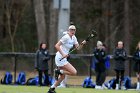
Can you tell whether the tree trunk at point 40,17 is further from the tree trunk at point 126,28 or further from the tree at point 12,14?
the tree at point 12,14

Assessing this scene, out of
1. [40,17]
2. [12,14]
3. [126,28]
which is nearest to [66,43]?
[40,17]

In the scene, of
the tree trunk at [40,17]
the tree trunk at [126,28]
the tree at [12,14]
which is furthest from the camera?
the tree at [12,14]

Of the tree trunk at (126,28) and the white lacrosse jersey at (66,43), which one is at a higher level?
the tree trunk at (126,28)

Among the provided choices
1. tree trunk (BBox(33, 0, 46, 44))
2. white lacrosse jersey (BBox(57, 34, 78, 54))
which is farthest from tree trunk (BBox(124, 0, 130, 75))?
white lacrosse jersey (BBox(57, 34, 78, 54))

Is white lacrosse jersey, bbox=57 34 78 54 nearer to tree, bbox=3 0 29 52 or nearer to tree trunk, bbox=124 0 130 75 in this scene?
tree trunk, bbox=124 0 130 75

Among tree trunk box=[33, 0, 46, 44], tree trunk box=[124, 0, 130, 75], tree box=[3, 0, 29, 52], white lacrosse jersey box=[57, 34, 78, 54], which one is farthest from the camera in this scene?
tree box=[3, 0, 29, 52]

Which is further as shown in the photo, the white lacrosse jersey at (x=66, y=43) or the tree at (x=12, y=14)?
the tree at (x=12, y=14)

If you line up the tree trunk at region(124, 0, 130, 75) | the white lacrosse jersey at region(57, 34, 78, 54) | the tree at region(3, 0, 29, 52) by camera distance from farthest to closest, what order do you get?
the tree at region(3, 0, 29, 52) < the tree trunk at region(124, 0, 130, 75) < the white lacrosse jersey at region(57, 34, 78, 54)

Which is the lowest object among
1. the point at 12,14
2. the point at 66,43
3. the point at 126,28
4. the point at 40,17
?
the point at 66,43

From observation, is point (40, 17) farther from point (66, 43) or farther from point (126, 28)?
point (66, 43)

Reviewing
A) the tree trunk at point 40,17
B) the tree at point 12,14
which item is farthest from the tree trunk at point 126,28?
the tree at point 12,14

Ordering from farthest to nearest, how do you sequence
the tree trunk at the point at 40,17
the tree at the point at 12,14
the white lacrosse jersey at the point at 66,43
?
the tree at the point at 12,14
the tree trunk at the point at 40,17
the white lacrosse jersey at the point at 66,43

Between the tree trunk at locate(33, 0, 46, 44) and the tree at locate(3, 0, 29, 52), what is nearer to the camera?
the tree trunk at locate(33, 0, 46, 44)

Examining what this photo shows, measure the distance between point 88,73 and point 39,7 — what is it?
11.8m
